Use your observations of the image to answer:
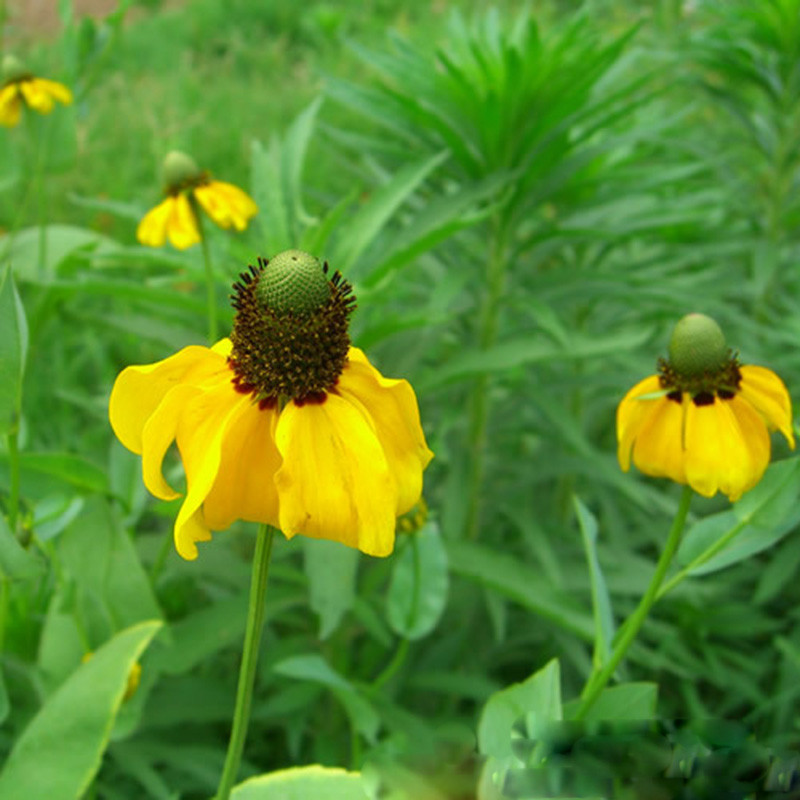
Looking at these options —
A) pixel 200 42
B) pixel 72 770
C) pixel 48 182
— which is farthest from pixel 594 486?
pixel 200 42

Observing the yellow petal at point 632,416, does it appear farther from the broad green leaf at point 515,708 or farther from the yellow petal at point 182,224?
the yellow petal at point 182,224

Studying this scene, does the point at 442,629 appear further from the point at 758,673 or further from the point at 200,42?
the point at 200,42

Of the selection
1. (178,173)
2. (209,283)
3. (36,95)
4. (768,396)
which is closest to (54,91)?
(36,95)

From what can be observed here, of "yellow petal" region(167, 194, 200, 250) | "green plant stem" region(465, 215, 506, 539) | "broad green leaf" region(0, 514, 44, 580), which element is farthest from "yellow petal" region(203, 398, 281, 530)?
"green plant stem" region(465, 215, 506, 539)

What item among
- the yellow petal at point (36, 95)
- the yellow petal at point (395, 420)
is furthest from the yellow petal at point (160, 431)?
the yellow petal at point (36, 95)

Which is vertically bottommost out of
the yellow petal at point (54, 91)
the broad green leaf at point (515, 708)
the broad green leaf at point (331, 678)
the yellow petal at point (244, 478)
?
the broad green leaf at point (331, 678)

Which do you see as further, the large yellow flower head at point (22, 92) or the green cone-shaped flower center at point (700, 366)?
the large yellow flower head at point (22, 92)

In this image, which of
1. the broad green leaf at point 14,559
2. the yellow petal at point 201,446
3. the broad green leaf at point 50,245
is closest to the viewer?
the yellow petal at point 201,446
